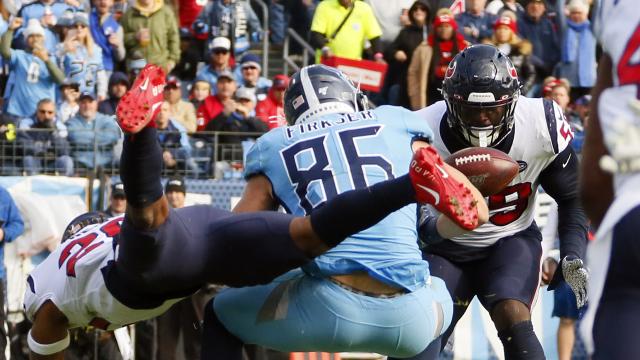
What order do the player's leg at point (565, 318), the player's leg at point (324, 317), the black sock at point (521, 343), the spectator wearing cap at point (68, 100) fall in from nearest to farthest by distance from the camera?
the player's leg at point (324, 317) < the black sock at point (521, 343) < the player's leg at point (565, 318) < the spectator wearing cap at point (68, 100)

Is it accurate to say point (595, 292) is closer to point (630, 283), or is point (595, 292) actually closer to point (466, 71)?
point (630, 283)

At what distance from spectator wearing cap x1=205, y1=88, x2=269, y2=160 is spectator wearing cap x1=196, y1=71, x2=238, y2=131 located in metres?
0.13

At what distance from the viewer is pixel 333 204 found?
4398mm

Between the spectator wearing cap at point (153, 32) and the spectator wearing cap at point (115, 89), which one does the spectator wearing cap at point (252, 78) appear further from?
the spectator wearing cap at point (115, 89)

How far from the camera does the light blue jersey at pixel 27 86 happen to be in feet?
38.7

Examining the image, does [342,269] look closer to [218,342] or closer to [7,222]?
[218,342]

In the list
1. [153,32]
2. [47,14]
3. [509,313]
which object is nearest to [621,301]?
[509,313]

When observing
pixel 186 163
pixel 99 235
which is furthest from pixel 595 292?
pixel 186 163

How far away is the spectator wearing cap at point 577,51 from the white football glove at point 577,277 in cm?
782

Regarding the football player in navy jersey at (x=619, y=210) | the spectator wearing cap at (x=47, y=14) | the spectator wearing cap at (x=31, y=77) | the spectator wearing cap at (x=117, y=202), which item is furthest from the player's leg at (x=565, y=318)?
the football player in navy jersey at (x=619, y=210)

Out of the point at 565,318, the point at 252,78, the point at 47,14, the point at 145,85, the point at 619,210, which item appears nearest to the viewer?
the point at 619,210

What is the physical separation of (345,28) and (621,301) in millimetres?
9823

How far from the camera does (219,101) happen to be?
12008 mm

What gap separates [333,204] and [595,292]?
1.41 m
